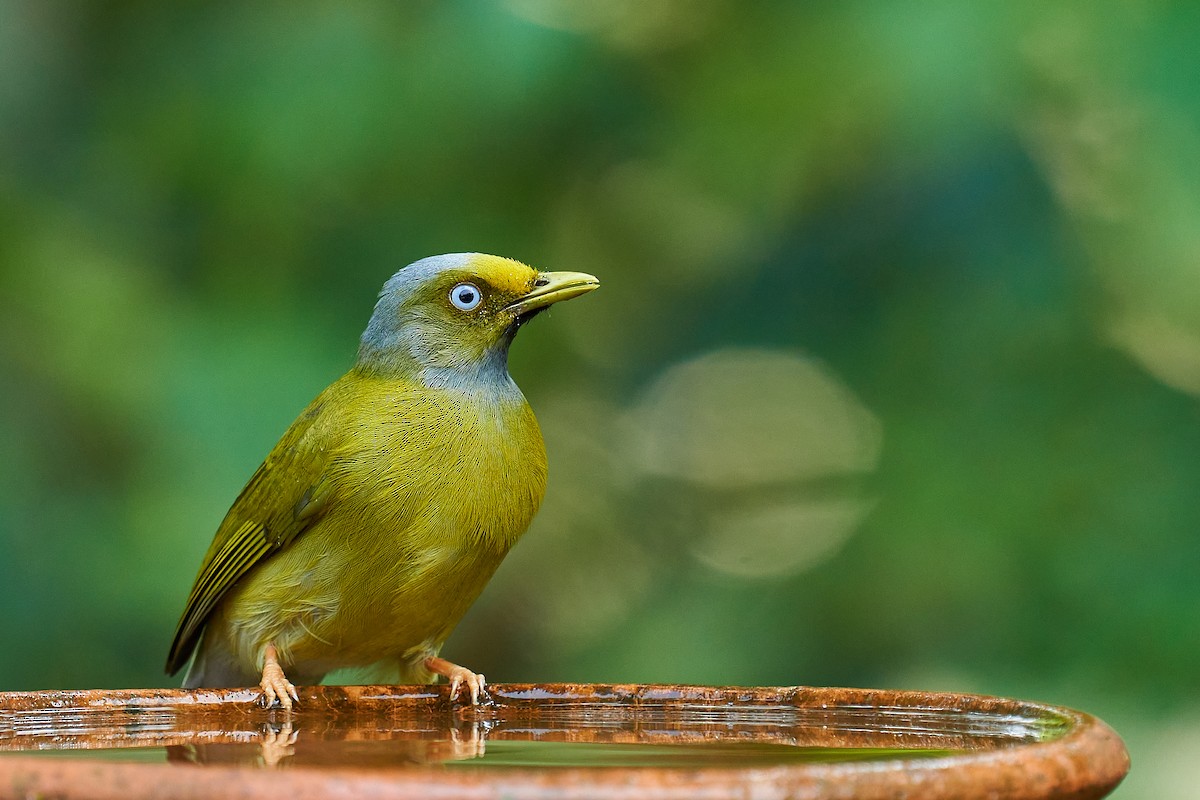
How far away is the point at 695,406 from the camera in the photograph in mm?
6367

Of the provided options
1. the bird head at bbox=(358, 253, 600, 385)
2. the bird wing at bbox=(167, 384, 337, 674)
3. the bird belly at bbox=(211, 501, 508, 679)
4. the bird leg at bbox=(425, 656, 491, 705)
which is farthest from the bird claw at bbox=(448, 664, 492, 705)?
the bird head at bbox=(358, 253, 600, 385)

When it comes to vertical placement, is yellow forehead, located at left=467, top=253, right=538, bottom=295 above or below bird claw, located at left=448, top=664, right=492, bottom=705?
→ above

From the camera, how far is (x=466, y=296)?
374 centimetres

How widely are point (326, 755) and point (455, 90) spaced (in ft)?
10.4

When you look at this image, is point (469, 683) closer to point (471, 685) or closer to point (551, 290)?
point (471, 685)

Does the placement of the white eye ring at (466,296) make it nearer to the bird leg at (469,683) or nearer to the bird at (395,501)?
the bird at (395,501)

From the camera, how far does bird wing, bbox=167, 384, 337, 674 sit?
11.6 feet

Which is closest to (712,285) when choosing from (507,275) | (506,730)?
(507,275)

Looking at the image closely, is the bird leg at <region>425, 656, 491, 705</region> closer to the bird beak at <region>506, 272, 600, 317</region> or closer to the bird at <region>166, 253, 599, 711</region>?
the bird at <region>166, 253, 599, 711</region>

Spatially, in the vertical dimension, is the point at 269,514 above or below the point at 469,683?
above

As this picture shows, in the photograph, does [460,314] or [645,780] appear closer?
[645,780]

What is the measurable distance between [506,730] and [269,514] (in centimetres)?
115

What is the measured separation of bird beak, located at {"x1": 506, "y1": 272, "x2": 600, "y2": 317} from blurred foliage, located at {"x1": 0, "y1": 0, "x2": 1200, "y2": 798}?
49.8 inches

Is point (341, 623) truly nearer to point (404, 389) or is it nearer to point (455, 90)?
point (404, 389)
